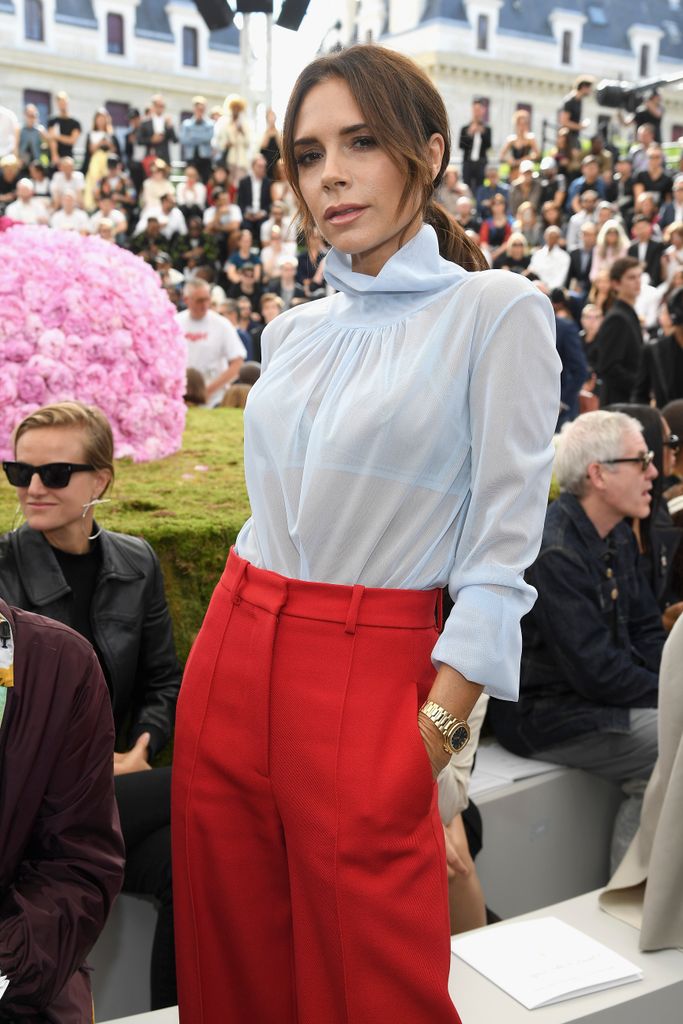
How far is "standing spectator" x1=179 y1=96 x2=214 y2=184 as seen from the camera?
1784 centimetres

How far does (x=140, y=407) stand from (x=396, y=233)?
2477 mm

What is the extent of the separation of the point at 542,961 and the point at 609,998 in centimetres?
18

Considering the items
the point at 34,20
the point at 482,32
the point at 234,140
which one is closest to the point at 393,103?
the point at 234,140

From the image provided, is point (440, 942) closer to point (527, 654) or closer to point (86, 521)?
point (86, 521)

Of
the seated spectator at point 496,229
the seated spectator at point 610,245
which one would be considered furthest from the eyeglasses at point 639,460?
the seated spectator at point 496,229

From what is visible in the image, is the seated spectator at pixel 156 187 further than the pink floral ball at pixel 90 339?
Yes

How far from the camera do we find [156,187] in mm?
16516

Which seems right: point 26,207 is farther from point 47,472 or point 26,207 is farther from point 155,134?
point 47,472

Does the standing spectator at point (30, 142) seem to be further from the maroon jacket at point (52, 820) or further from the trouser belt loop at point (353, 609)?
the trouser belt loop at point (353, 609)

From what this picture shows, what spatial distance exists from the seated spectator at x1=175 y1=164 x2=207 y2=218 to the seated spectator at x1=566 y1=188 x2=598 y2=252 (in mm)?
4929

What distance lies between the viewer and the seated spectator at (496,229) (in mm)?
16688

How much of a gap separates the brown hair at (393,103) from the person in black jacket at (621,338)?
699cm

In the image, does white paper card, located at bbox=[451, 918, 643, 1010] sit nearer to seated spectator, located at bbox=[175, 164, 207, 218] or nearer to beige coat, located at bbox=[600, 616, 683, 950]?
beige coat, located at bbox=[600, 616, 683, 950]

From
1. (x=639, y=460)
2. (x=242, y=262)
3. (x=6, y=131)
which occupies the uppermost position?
(x=6, y=131)
